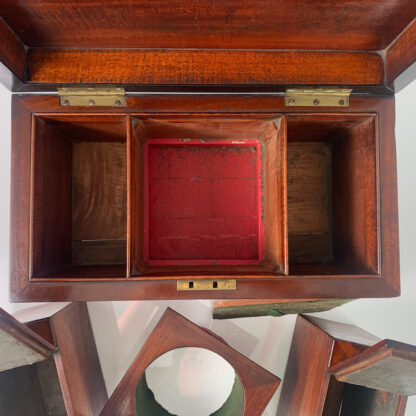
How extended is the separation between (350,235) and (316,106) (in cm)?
40

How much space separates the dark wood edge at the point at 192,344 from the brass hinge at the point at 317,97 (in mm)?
643

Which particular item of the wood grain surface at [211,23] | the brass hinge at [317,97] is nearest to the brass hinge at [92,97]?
the wood grain surface at [211,23]

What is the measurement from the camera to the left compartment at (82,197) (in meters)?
0.86

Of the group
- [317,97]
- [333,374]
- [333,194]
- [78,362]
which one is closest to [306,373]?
[333,374]

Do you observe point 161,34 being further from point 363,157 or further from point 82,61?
point 363,157

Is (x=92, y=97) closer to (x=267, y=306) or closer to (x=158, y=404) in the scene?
(x=267, y=306)

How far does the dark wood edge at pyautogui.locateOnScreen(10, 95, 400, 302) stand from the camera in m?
0.76

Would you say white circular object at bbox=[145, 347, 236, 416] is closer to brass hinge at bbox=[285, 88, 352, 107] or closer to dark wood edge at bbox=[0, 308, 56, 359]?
dark wood edge at bbox=[0, 308, 56, 359]

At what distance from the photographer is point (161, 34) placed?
2.45 ft

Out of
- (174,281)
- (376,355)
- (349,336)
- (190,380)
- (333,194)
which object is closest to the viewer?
(376,355)

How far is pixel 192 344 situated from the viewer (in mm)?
833

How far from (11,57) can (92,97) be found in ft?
0.64

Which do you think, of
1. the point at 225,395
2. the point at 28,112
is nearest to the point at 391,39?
the point at 28,112

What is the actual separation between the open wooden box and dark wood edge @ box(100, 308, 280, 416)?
0.36 ft
